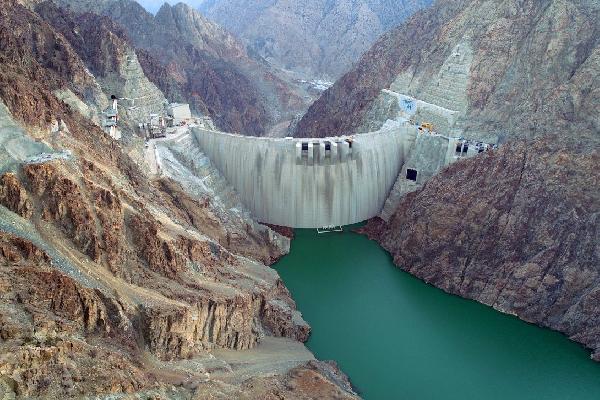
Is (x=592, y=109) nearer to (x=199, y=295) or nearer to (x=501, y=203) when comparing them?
(x=501, y=203)

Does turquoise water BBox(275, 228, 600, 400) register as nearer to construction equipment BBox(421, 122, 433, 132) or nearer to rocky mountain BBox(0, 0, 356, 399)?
rocky mountain BBox(0, 0, 356, 399)

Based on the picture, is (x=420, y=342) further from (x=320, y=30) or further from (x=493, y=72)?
(x=320, y=30)

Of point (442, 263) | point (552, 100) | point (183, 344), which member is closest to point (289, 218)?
point (442, 263)

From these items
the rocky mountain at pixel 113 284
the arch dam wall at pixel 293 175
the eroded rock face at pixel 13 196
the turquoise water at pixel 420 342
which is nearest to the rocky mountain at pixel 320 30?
the arch dam wall at pixel 293 175

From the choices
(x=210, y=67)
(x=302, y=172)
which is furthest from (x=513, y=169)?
(x=210, y=67)

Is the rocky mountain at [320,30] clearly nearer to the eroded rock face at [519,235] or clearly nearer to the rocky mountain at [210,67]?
the rocky mountain at [210,67]
